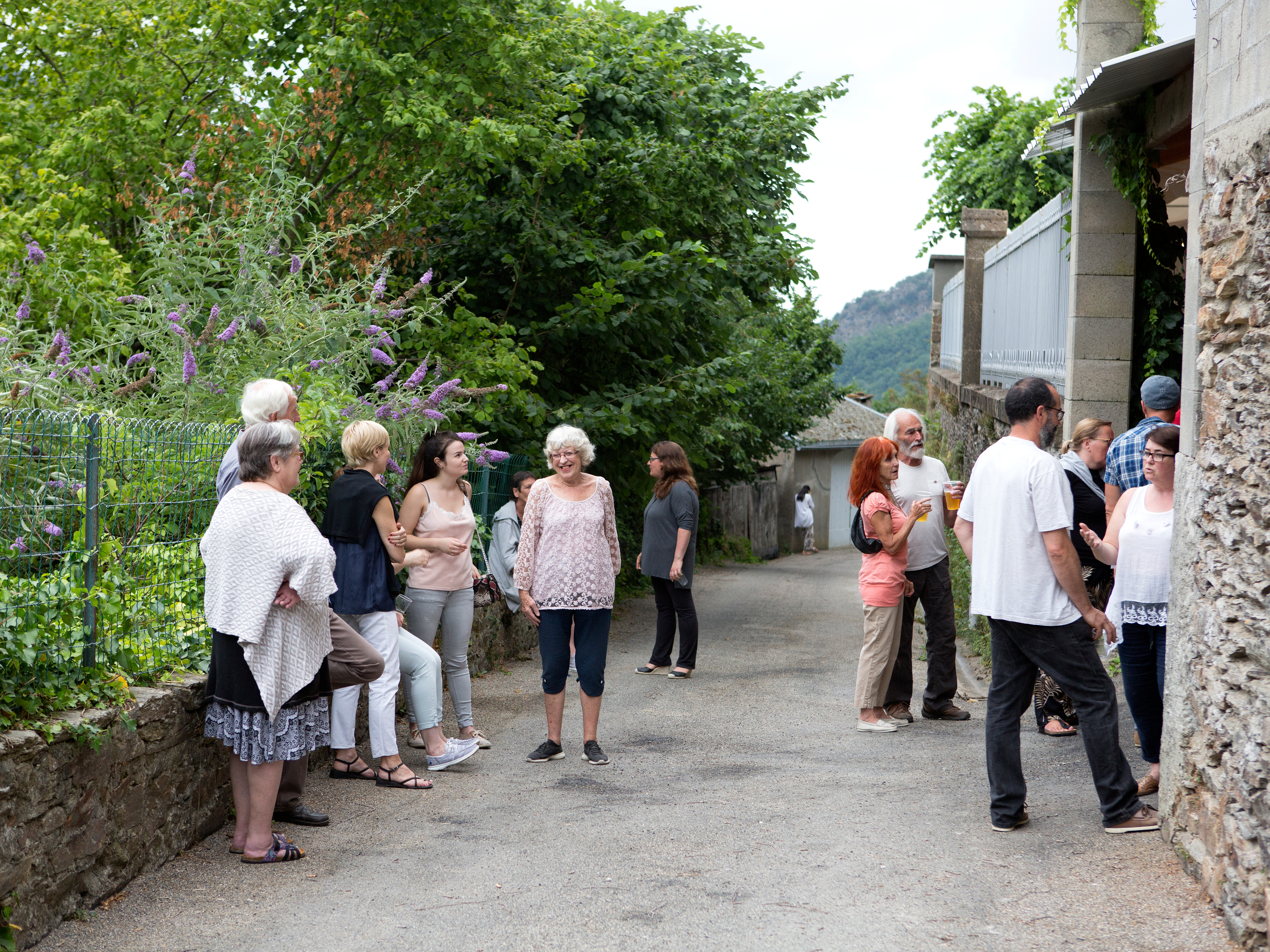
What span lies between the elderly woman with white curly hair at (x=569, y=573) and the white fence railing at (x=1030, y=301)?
454cm

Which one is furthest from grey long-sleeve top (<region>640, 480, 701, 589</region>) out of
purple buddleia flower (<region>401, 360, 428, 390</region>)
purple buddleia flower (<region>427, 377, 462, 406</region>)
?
purple buddleia flower (<region>401, 360, 428, 390</region>)

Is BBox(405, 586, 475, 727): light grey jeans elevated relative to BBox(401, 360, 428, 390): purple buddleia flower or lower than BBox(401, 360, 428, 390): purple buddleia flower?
lower

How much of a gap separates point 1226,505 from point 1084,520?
200cm

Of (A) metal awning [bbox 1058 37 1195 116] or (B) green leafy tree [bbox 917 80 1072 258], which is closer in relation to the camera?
(A) metal awning [bbox 1058 37 1195 116]

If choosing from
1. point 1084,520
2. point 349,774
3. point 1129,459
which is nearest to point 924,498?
point 1084,520

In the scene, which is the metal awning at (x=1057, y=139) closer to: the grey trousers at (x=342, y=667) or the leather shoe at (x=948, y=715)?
the leather shoe at (x=948, y=715)

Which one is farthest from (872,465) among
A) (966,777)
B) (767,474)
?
(767,474)

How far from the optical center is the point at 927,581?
293 inches

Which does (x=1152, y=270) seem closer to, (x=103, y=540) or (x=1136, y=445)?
(x=1136, y=445)

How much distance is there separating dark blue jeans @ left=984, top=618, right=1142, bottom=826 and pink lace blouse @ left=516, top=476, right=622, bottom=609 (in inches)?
80.4

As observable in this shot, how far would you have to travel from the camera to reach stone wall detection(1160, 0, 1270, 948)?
12.9 feet

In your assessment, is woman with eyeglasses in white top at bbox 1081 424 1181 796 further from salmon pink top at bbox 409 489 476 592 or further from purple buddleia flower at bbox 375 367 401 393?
purple buddleia flower at bbox 375 367 401 393

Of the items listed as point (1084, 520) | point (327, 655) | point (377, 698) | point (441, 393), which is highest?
point (441, 393)

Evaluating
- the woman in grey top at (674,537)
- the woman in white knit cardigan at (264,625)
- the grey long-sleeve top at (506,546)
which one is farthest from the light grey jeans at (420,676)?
the woman in grey top at (674,537)
